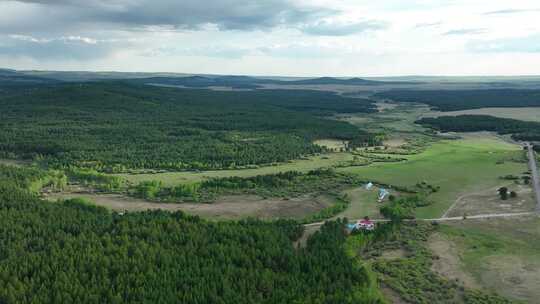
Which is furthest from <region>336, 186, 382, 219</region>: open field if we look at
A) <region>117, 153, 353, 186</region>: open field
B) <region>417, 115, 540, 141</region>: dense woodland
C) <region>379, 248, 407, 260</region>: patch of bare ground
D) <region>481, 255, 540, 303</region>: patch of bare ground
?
<region>417, 115, 540, 141</region>: dense woodland

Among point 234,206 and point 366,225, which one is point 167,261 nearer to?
point 366,225

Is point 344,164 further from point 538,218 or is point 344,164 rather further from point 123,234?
point 123,234

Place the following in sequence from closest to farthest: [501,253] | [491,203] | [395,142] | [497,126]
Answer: [501,253] < [491,203] < [395,142] < [497,126]

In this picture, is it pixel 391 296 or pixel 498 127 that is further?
pixel 498 127

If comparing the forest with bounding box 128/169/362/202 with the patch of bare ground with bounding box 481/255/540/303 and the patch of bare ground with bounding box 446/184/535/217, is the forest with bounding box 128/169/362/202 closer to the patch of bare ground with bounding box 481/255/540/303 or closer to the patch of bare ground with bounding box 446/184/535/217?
the patch of bare ground with bounding box 446/184/535/217

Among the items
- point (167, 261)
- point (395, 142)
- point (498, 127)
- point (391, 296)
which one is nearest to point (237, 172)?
point (167, 261)

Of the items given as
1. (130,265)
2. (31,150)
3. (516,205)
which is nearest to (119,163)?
(31,150)
